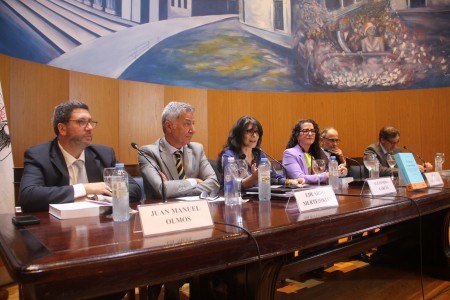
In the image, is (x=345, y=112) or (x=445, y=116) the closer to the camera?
(x=445, y=116)

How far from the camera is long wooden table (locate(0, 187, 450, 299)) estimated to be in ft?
2.25

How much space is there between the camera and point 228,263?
2.98 feet

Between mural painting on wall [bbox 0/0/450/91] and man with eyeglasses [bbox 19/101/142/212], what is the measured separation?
8.97 feet

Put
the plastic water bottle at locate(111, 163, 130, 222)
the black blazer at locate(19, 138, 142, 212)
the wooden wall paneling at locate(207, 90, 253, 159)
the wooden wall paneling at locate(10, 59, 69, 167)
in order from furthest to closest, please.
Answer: the wooden wall paneling at locate(207, 90, 253, 159), the wooden wall paneling at locate(10, 59, 69, 167), the black blazer at locate(19, 138, 142, 212), the plastic water bottle at locate(111, 163, 130, 222)

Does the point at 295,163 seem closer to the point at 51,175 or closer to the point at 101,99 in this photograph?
the point at 51,175

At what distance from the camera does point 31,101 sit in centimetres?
321

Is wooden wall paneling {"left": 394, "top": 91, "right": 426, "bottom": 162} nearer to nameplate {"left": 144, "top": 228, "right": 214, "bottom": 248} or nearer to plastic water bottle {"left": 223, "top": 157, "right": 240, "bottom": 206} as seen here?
plastic water bottle {"left": 223, "top": 157, "right": 240, "bottom": 206}

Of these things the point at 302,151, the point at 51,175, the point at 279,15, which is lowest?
the point at 51,175

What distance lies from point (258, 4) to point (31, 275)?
19.5 feet

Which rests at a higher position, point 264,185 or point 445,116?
point 445,116

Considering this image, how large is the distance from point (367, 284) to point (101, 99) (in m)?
3.22

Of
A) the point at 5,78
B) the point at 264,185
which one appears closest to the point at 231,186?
A: the point at 264,185

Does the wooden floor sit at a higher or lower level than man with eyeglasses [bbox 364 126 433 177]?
lower

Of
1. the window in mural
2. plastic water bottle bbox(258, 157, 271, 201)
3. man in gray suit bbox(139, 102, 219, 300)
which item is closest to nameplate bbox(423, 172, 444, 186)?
plastic water bottle bbox(258, 157, 271, 201)
